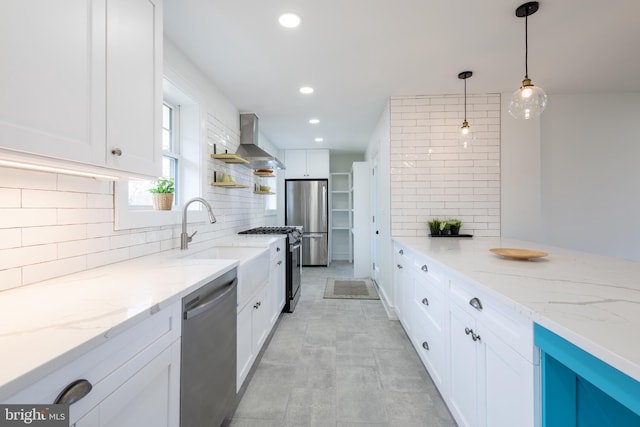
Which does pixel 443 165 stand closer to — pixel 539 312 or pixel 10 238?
pixel 539 312

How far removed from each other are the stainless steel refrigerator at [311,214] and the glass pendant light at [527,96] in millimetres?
4336

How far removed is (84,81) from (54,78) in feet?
0.41

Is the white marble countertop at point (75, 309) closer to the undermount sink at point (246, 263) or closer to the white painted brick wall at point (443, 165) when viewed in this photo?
the undermount sink at point (246, 263)

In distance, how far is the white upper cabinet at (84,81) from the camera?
32.2 inches

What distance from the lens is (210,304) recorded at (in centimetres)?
129

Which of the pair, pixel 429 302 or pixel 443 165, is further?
pixel 443 165

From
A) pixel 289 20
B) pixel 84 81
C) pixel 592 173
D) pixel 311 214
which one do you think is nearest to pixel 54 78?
pixel 84 81

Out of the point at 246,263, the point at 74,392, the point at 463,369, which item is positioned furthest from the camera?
the point at 246,263

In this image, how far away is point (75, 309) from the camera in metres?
0.85

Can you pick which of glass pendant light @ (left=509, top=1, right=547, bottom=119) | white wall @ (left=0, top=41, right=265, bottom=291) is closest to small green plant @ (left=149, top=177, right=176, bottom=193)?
white wall @ (left=0, top=41, right=265, bottom=291)

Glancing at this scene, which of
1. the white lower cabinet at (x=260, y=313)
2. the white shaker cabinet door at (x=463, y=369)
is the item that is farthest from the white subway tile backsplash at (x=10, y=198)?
the white shaker cabinet door at (x=463, y=369)

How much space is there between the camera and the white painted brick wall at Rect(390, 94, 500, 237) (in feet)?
10.4

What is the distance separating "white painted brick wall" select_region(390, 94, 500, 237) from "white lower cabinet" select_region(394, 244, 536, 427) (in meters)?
1.11

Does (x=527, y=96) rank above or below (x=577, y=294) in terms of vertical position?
above
